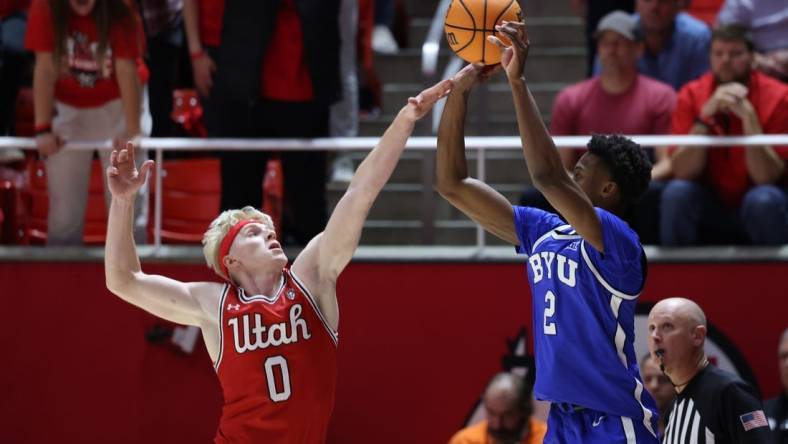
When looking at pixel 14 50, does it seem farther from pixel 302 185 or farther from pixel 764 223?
pixel 764 223

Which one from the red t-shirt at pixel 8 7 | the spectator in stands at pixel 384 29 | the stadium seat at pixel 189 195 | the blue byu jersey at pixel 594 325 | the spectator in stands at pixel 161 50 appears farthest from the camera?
the spectator in stands at pixel 384 29

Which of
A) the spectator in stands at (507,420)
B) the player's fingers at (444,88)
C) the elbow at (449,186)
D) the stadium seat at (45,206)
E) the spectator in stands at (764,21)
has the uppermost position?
the spectator in stands at (764,21)

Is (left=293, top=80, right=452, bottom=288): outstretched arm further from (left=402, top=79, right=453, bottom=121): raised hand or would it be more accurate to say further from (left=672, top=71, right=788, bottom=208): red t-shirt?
(left=672, top=71, right=788, bottom=208): red t-shirt

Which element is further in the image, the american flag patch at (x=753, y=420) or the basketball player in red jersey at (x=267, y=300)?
the american flag patch at (x=753, y=420)

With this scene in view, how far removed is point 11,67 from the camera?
9.06m

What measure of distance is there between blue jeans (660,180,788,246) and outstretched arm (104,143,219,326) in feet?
9.95

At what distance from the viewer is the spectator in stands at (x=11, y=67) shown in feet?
29.6

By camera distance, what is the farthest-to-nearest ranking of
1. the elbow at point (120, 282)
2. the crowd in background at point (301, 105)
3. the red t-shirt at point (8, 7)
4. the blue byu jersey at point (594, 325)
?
the red t-shirt at point (8, 7) < the crowd in background at point (301, 105) < the elbow at point (120, 282) < the blue byu jersey at point (594, 325)

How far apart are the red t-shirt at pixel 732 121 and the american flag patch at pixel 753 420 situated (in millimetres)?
2486

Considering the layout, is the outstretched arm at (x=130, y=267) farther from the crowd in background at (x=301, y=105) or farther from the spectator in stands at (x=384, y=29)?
the spectator in stands at (x=384, y=29)

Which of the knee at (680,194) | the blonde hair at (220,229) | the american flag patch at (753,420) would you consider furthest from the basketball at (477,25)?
the knee at (680,194)

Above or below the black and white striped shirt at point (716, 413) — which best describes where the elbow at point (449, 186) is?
above

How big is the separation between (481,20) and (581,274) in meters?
1.07

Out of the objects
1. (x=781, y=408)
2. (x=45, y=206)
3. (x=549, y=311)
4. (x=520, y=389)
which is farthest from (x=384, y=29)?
(x=549, y=311)
